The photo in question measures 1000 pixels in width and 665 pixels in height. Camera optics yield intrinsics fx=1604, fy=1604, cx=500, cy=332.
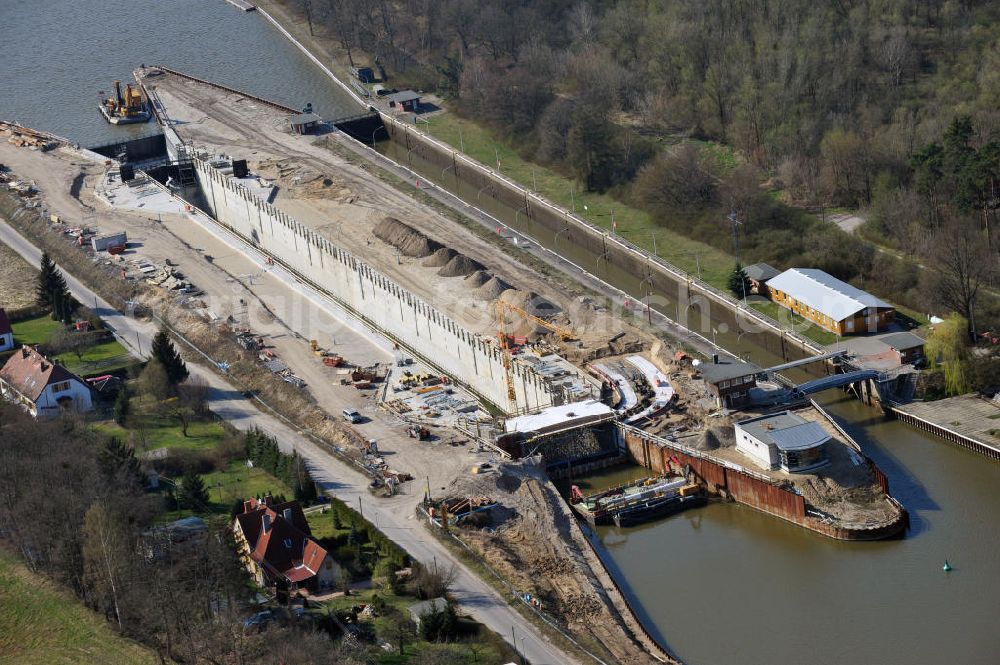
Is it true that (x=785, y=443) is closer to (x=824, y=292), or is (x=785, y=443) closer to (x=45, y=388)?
(x=824, y=292)

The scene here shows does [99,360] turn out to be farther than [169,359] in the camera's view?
Yes

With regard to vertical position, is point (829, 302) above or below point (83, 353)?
above

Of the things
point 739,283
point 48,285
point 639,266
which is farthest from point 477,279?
point 48,285

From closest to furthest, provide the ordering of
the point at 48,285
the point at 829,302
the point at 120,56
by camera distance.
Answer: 1. the point at 829,302
2. the point at 48,285
3. the point at 120,56

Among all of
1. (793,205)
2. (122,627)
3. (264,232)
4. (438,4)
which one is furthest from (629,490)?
(438,4)

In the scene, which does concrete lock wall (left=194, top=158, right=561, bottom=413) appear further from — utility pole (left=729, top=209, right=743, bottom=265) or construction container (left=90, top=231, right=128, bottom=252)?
utility pole (left=729, top=209, right=743, bottom=265)

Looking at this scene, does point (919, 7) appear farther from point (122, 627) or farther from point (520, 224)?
point (122, 627)

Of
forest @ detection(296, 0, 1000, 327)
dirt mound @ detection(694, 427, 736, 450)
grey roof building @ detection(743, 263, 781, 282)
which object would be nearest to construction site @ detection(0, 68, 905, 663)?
dirt mound @ detection(694, 427, 736, 450)
